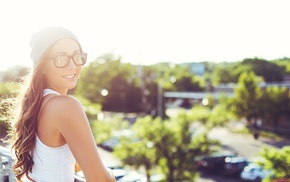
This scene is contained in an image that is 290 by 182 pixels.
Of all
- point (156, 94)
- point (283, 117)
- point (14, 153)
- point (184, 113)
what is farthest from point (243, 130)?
point (14, 153)

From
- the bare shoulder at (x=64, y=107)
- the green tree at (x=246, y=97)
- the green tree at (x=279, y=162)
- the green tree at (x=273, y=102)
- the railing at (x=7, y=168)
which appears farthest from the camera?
the green tree at (x=273, y=102)

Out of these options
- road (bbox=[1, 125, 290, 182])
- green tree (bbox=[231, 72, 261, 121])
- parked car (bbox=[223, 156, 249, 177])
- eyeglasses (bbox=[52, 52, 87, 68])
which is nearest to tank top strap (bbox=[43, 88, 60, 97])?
eyeglasses (bbox=[52, 52, 87, 68])

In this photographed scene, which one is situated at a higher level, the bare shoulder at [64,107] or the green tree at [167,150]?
the bare shoulder at [64,107]

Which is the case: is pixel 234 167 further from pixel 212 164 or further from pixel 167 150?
pixel 167 150

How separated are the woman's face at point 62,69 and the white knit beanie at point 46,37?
0.02m

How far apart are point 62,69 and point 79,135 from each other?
0.34 meters

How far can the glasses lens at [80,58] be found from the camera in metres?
1.64

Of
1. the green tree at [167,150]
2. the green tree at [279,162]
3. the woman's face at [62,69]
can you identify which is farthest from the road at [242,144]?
the woman's face at [62,69]

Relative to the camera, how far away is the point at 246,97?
82.7 ft

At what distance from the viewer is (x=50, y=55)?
1.61 m

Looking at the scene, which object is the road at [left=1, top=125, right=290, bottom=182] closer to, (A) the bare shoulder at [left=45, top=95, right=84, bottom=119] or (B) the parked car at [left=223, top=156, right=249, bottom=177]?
(B) the parked car at [left=223, top=156, right=249, bottom=177]

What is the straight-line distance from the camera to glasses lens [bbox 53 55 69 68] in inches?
63.4

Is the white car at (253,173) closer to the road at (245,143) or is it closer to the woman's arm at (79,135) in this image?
the road at (245,143)

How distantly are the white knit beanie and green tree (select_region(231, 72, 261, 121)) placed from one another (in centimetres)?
2410
